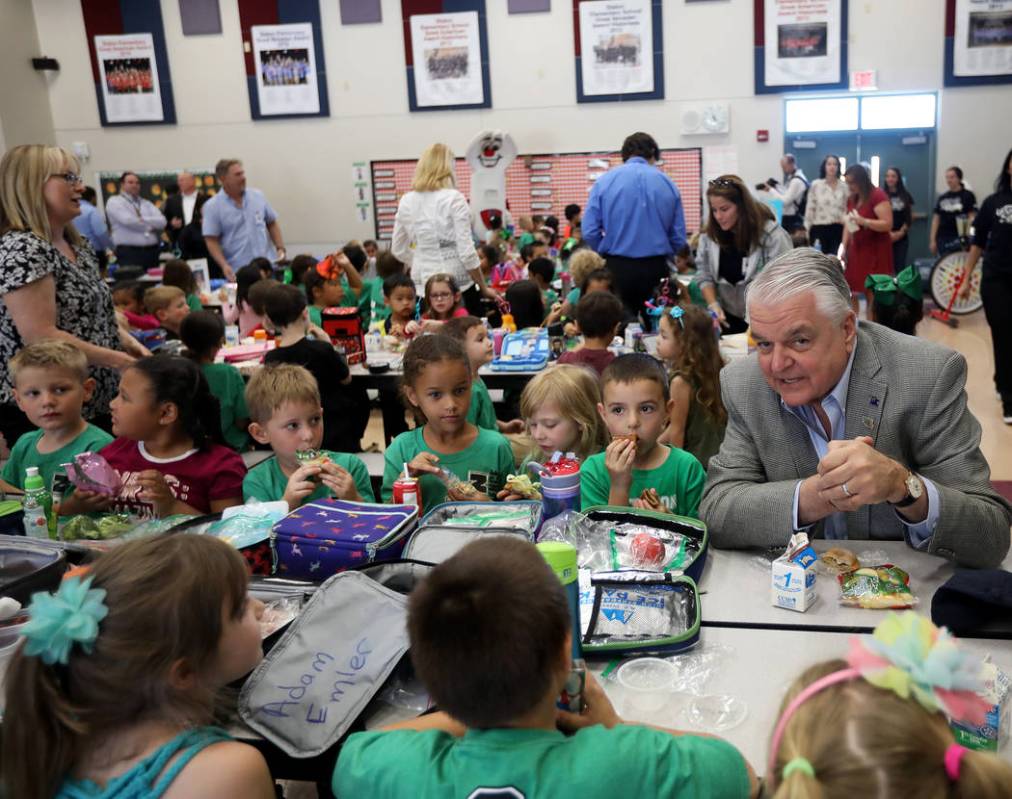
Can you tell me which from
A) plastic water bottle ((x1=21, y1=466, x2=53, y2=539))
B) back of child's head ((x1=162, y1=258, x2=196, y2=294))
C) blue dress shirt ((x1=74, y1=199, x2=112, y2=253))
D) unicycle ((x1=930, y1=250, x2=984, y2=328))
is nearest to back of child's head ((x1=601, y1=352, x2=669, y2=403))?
plastic water bottle ((x1=21, y1=466, x2=53, y2=539))

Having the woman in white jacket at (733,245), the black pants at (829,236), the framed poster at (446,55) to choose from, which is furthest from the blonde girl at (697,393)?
the framed poster at (446,55)

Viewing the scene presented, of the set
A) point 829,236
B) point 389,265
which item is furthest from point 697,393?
point 829,236

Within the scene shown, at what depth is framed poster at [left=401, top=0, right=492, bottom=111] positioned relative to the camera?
1137cm

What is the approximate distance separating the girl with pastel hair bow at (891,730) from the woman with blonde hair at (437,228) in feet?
18.8

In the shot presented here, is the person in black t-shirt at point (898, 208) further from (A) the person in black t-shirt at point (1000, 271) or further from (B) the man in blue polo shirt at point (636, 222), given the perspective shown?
(B) the man in blue polo shirt at point (636, 222)

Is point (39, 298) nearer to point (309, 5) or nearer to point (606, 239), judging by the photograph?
point (606, 239)

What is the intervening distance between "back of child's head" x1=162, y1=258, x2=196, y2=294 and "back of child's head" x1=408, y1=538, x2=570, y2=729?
6.01 metres

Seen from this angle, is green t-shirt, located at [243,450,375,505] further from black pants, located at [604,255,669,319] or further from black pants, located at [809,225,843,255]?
black pants, located at [809,225,843,255]

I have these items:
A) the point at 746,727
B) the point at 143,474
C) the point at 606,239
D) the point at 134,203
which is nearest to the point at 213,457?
the point at 143,474

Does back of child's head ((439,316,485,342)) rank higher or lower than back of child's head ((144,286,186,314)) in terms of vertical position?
lower

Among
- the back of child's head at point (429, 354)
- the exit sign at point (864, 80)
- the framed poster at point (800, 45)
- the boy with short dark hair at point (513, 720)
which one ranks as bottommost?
the boy with short dark hair at point (513, 720)

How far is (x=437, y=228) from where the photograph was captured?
6676mm

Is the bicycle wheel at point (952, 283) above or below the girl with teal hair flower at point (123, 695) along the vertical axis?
below

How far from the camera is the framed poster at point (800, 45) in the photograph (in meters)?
10.7
